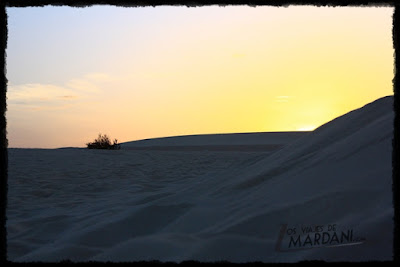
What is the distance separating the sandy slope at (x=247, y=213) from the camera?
1609 mm

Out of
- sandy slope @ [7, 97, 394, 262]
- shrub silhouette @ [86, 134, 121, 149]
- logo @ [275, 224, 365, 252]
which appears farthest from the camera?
shrub silhouette @ [86, 134, 121, 149]

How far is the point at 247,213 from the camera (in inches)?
A: 85.7

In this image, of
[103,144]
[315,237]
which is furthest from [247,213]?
[103,144]

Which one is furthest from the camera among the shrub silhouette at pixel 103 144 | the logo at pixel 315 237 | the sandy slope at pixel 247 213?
the shrub silhouette at pixel 103 144

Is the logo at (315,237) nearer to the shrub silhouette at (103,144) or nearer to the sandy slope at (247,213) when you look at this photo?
the sandy slope at (247,213)

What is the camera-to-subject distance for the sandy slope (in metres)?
1.61

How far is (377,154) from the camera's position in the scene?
211cm

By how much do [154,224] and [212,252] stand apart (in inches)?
43.5

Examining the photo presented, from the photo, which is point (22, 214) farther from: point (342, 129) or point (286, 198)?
Answer: point (342, 129)

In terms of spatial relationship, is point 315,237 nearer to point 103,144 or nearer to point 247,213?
point 247,213

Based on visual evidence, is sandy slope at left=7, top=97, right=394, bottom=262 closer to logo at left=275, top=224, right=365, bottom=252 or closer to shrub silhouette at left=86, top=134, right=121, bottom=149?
logo at left=275, top=224, right=365, bottom=252

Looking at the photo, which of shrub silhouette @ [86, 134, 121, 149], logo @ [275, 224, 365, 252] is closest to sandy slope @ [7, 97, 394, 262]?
logo @ [275, 224, 365, 252]

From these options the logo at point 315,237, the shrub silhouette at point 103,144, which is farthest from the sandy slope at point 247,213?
the shrub silhouette at point 103,144

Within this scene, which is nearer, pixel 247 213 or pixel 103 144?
pixel 247 213
